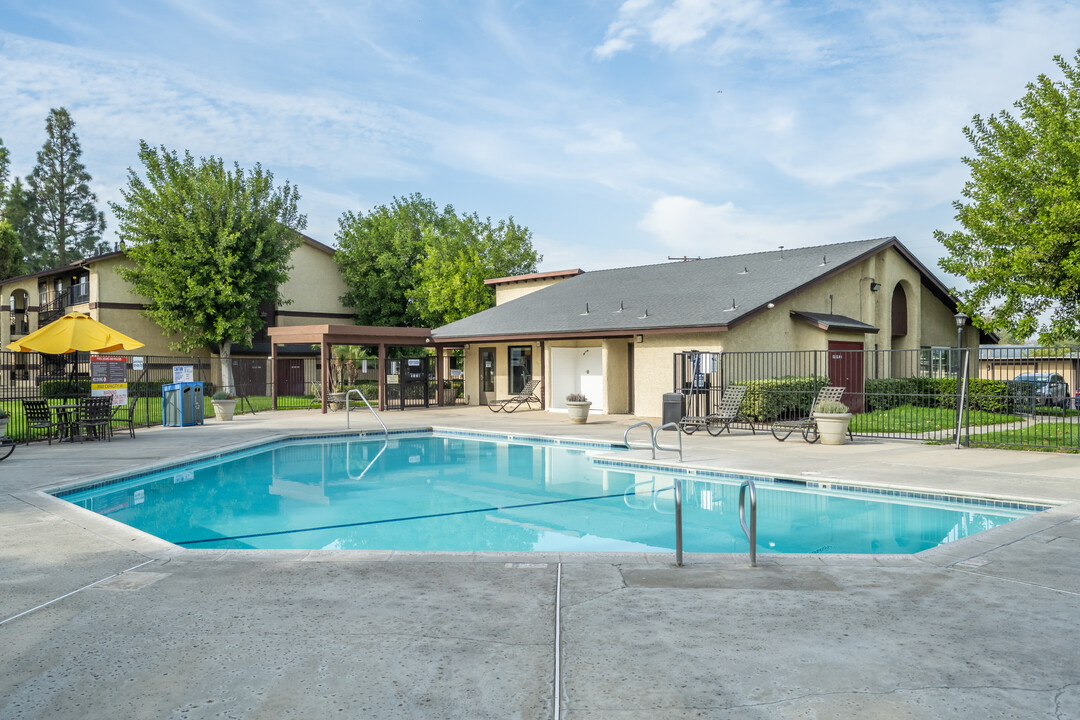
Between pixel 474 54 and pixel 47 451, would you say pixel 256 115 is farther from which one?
pixel 47 451

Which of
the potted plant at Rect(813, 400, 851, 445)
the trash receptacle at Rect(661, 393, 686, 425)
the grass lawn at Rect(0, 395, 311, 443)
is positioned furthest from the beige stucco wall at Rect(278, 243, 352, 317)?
the potted plant at Rect(813, 400, 851, 445)

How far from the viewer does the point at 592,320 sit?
21969 mm

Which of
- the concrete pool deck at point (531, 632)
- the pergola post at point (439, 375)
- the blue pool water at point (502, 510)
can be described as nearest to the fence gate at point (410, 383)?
the pergola post at point (439, 375)

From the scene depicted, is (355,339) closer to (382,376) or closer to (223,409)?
(382,376)

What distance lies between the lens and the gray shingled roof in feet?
65.8

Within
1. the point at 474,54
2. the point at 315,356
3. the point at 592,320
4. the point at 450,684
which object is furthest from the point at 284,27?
the point at 315,356

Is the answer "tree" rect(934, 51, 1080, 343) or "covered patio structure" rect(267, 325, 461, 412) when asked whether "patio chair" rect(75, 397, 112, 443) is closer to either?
"covered patio structure" rect(267, 325, 461, 412)

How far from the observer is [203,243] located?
101 ft

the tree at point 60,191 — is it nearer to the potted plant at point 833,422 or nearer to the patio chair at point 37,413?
the patio chair at point 37,413

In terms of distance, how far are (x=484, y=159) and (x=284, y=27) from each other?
10505mm

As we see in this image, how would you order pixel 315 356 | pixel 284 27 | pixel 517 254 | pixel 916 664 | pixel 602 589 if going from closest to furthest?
1. pixel 916 664
2. pixel 602 589
3. pixel 284 27
4. pixel 315 356
5. pixel 517 254

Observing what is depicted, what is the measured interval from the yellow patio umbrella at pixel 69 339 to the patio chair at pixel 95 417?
4.21ft

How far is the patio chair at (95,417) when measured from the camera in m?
14.9

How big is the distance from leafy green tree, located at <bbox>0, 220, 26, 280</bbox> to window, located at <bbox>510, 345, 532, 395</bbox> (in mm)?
31991
